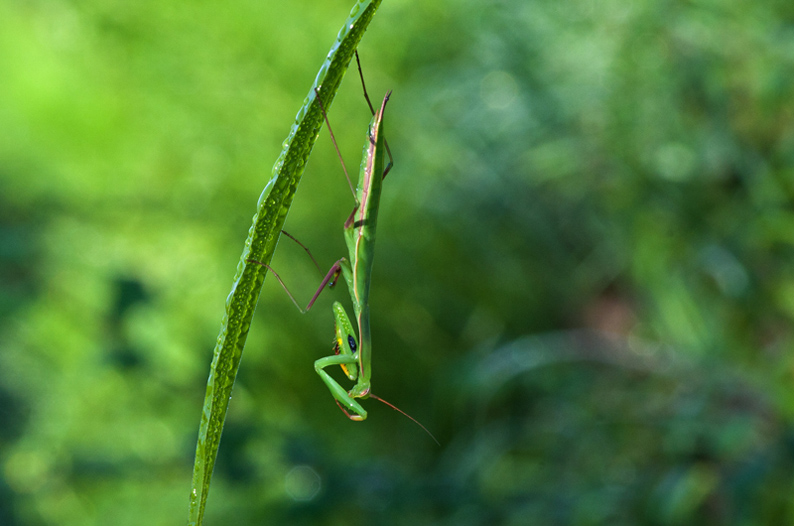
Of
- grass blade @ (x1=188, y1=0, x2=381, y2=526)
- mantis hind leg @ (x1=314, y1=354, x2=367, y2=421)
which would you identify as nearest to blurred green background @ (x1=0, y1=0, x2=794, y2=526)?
mantis hind leg @ (x1=314, y1=354, x2=367, y2=421)

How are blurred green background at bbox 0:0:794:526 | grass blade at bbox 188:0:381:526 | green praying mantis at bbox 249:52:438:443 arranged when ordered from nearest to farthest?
grass blade at bbox 188:0:381:526 → green praying mantis at bbox 249:52:438:443 → blurred green background at bbox 0:0:794:526

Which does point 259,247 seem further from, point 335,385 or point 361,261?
point 335,385

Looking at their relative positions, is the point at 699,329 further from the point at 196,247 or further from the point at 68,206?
the point at 68,206

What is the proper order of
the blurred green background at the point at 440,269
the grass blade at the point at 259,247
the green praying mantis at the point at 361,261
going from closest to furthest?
the grass blade at the point at 259,247
the green praying mantis at the point at 361,261
the blurred green background at the point at 440,269

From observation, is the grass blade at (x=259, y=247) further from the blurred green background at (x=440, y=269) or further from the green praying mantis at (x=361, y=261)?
the blurred green background at (x=440, y=269)

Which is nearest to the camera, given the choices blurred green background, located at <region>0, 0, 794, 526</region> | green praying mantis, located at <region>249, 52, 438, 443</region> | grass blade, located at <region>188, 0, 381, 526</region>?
grass blade, located at <region>188, 0, 381, 526</region>


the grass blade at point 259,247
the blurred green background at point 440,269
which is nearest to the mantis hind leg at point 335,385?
the grass blade at point 259,247

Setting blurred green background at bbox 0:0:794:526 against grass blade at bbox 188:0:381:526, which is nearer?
grass blade at bbox 188:0:381:526

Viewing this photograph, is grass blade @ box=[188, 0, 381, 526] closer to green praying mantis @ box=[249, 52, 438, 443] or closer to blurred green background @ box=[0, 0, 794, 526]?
green praying mantis @ box=[249, 52, 438, 443]

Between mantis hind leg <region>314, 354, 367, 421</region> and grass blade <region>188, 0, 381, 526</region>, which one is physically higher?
grass blade <region>188, 0, 381, 526</region>

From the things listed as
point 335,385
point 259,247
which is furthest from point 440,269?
point 259,247
